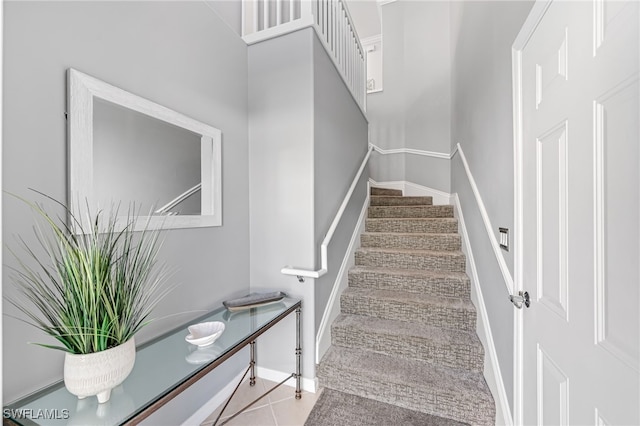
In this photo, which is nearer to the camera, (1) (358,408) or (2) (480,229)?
(1) (358,408)

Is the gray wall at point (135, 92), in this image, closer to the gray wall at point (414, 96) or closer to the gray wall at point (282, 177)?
the gray wall at point (282, 177)

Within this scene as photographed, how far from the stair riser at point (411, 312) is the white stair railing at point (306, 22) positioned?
1990 millimetres

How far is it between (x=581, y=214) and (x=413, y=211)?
7.73 ft

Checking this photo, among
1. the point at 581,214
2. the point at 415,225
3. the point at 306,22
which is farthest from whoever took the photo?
the point at 415,225

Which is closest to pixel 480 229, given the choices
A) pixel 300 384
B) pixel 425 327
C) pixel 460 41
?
pixel 425 327

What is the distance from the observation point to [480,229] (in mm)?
1847

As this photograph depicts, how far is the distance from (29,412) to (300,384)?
1367 mm

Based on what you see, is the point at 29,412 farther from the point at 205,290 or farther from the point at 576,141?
the point at 576,141

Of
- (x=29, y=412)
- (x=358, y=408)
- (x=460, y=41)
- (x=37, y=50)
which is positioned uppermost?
(x=460, y=41)

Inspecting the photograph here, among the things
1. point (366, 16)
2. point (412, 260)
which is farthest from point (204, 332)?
point (366, 16)

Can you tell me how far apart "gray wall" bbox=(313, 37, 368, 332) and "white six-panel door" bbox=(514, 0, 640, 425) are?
1.15m

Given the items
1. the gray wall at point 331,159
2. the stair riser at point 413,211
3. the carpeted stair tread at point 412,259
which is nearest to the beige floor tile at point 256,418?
the gray wall at point 331,159

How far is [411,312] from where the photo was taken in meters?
1.99

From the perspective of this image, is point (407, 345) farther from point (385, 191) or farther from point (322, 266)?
point (385, 191)
